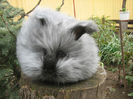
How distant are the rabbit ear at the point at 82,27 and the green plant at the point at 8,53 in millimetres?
856

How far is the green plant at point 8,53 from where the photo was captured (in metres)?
2.27

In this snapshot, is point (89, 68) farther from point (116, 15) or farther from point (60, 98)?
point (116, 15)

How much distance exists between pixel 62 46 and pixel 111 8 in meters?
8.65

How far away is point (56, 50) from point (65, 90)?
1.48 ft

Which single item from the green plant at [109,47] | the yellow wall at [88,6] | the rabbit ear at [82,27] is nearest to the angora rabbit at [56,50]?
the rabbit ear at [82,27]

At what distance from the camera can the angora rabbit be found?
5.69 ft

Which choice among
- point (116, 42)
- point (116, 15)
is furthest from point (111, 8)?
point (116, 42)

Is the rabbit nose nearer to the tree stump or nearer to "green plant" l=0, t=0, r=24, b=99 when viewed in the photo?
the tree stump

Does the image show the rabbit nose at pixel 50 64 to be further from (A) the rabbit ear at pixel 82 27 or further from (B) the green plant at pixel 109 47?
(B) the green plant at pixel 109 47

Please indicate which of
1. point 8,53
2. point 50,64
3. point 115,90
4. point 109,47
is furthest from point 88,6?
point 50,64

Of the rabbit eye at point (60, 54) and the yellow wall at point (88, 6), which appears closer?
the rabbit eye at point (60, 54)

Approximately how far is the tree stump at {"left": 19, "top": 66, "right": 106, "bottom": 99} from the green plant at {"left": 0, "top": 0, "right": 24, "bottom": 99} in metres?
0.48

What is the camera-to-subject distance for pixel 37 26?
6.42 ft

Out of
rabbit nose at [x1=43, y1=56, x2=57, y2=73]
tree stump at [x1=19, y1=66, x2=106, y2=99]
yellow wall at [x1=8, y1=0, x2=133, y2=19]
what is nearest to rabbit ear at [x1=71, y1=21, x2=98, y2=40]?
rabbit nose at [x1=43, y1=56, x2=57, y2=73]
